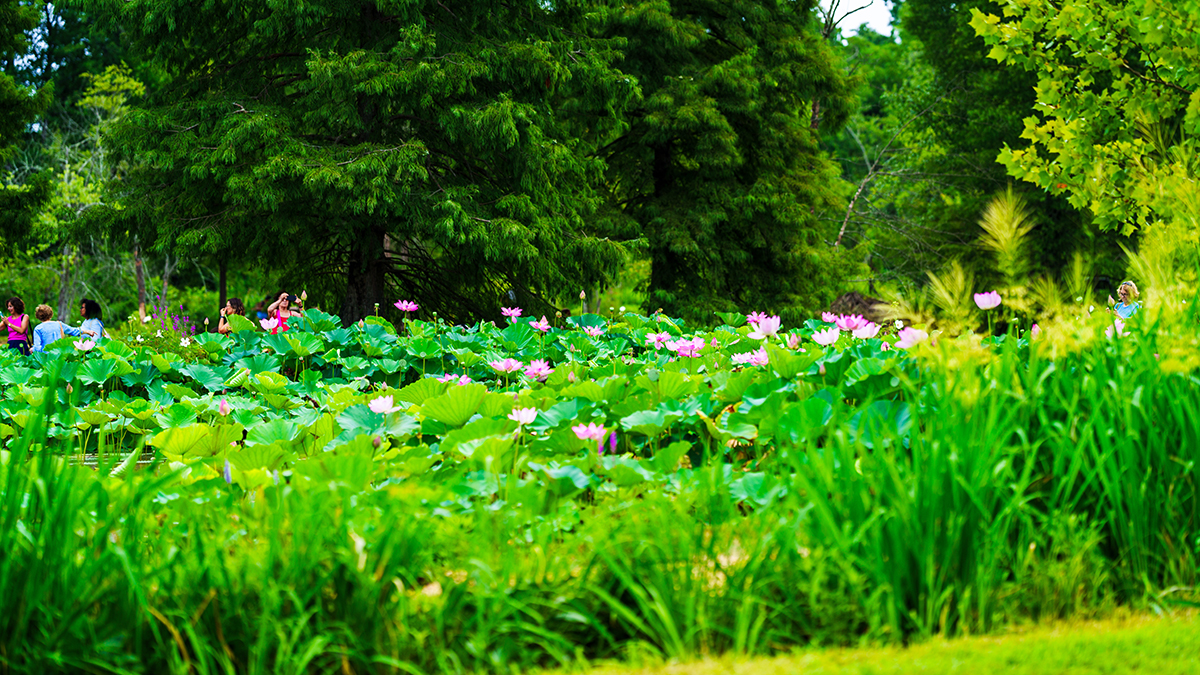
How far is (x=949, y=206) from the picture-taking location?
21016 mm

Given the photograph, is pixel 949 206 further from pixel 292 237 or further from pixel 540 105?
pixel 292 237

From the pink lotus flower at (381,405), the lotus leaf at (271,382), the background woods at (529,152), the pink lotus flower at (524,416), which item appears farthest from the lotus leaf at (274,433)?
the background woods at (529,152)

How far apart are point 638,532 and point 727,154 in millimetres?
13161

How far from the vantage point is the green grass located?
2.23 meters

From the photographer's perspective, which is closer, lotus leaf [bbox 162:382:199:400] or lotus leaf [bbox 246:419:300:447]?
lotus leaf [bbox 246:419:300:447]

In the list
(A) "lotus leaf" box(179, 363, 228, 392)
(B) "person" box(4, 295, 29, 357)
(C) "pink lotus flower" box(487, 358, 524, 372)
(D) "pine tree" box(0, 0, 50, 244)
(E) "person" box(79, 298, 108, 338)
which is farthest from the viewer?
(D) "pine tree" box(0, 0, 50, 244)

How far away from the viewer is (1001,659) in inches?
90.0

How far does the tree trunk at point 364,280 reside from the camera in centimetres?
1263

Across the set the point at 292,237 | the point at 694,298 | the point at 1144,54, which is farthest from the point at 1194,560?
the point at 694,298

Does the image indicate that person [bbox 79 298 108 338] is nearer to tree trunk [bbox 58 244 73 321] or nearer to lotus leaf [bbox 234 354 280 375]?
lotus leaf [bbox 234 354 280 375]

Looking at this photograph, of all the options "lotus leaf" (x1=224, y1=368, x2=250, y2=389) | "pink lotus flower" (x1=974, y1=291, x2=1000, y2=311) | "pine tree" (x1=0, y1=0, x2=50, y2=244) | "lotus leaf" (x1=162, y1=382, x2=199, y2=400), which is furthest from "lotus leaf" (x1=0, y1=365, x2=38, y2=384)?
"pine tree" (x1=0, y1=0, x2=50, y2=244)

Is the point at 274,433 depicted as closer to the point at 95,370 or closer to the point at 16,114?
the point at 95,370

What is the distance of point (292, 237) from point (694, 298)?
621cm

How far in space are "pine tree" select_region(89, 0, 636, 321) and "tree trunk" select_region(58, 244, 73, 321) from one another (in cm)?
1258
